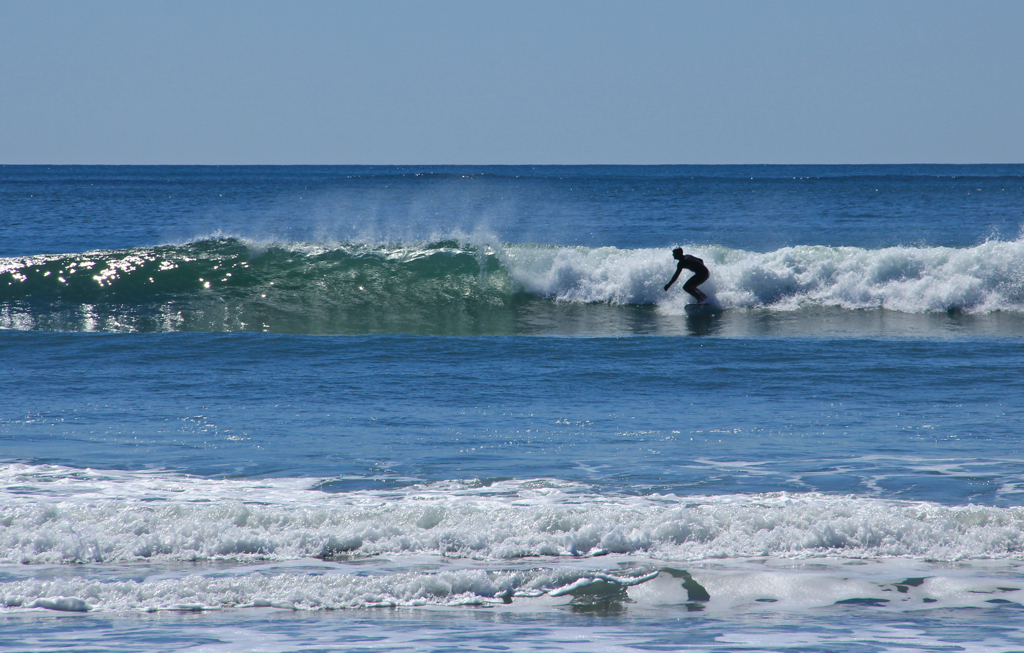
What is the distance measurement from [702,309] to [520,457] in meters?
8.98

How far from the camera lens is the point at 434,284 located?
16.3m

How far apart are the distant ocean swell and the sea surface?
0.07 meters

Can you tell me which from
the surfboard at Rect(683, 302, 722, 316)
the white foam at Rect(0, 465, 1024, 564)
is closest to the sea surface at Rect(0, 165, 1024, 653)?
the white foam at Rect(0, 465, 1024, 564)

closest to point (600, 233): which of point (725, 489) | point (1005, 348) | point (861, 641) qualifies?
point (1005, 348)

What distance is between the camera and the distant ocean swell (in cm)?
1439

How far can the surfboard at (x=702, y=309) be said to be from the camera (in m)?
14.8

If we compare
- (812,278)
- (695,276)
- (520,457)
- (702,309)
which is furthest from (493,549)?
(812,278)

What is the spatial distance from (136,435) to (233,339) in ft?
14.2

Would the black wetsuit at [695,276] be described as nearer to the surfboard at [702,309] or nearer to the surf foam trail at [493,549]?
the surfboard at [702,309]

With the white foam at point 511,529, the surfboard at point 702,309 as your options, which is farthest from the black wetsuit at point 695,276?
the white foam at point 511,529

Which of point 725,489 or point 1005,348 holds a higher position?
point 1005,348

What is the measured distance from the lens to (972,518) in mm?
5246

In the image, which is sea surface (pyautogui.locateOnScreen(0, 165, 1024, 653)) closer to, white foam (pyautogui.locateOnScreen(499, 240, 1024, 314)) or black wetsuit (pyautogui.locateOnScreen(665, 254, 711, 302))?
white foam (pyautogui.locateOnScreen(499, 240, 1024, 314))

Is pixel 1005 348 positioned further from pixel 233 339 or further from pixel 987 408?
pixel 233 339
